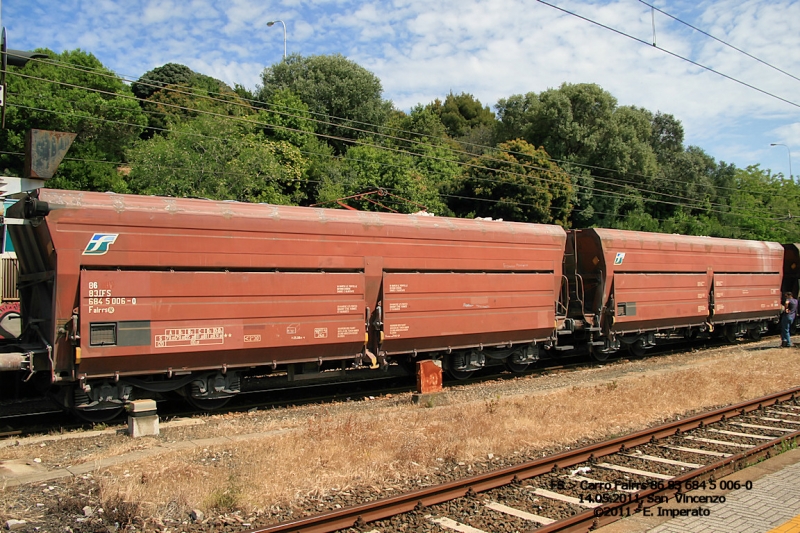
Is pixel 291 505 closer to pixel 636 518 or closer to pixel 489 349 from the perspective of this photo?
pixel 636 518

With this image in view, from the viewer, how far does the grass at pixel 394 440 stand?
21.9ft

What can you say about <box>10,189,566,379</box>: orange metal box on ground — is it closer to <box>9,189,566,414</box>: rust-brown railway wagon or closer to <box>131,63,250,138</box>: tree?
<box>9,189,566,414</box>: rust-brown railway wagon

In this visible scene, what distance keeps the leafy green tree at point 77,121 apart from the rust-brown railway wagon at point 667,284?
2661cm

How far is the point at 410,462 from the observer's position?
794 centimetres

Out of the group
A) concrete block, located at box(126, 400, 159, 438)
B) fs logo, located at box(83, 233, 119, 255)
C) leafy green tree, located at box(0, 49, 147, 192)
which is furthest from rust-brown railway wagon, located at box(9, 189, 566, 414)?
leafy green tree, located at box(0, 49, 147, 192)

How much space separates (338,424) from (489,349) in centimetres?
625

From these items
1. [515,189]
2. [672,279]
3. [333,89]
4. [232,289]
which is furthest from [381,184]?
[232,289]

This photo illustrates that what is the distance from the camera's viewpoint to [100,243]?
32.0 feet

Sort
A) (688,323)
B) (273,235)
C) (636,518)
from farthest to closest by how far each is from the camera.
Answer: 1. (688,323)
2. (273,235)
3. (636,518)

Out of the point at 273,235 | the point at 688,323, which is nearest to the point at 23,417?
the point at 273,235

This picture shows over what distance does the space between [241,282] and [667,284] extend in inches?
534

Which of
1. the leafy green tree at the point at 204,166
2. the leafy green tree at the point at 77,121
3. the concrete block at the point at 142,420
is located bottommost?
the concrete block at the point at 142,420

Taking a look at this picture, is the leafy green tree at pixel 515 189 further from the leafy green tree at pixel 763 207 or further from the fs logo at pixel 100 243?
the fs logo at pixel 100 243

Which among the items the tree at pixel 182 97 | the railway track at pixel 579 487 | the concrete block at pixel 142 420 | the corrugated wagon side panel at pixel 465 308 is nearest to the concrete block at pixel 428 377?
the corrugated wagon side panel at pixel 465 308
